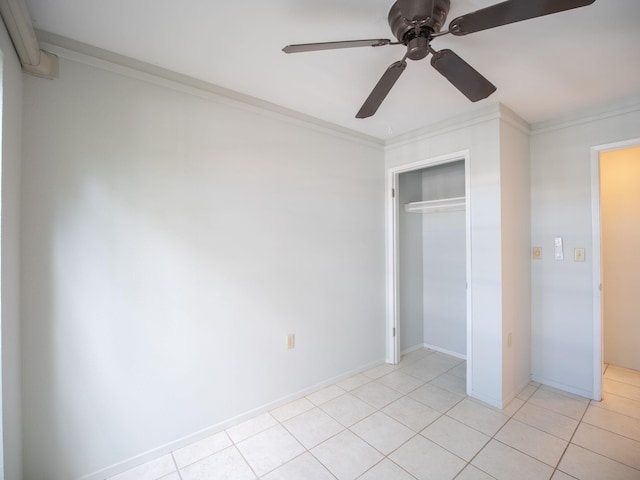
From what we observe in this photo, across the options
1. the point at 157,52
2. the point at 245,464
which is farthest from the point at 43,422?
the point at 157,52

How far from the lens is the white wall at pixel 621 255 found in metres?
2.84

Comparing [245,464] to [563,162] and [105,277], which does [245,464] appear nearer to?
[105,277]

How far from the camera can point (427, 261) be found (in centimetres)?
358

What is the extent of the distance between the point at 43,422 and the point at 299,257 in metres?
1.75

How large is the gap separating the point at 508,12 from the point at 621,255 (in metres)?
3.16

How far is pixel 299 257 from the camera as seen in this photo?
8.03 feet

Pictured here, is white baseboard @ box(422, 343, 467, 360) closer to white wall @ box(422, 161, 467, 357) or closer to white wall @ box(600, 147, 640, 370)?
white wall @ box(422, 161, 467, 357)

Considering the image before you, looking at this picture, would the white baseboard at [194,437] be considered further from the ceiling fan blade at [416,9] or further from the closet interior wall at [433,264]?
the ceiling fan blade at [416,9]

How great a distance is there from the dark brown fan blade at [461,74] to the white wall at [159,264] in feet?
4.38

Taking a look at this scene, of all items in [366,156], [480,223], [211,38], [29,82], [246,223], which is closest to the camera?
[29,82]

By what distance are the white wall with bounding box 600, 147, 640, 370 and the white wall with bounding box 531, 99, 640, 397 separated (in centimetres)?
61

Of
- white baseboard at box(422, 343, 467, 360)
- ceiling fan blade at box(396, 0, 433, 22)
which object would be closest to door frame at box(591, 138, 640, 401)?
white baseboard at box(422, 343, 467, 360)

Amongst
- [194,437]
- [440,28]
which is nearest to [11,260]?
[194,437]

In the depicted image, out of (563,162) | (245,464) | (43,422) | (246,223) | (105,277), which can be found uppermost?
(563,162)
